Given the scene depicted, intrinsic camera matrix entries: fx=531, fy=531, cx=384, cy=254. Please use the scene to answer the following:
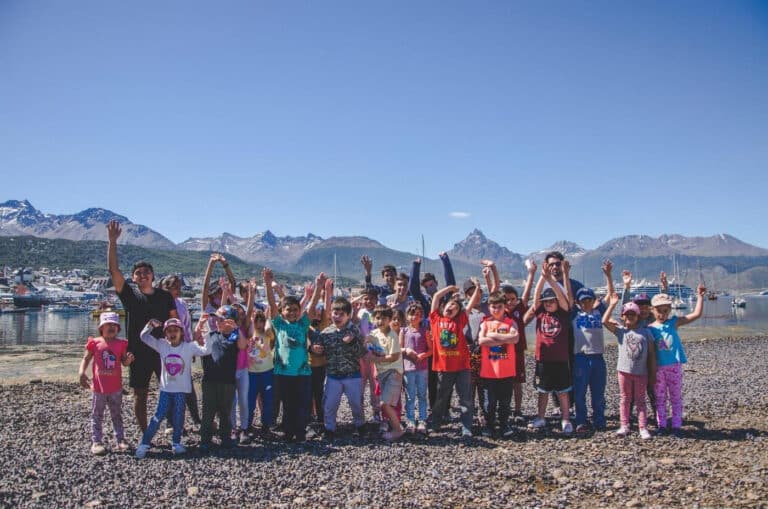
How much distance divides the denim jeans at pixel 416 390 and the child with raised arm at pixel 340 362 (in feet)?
2.69

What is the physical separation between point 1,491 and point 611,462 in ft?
25.5

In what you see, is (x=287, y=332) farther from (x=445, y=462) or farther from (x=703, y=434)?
(x=703, y=434)

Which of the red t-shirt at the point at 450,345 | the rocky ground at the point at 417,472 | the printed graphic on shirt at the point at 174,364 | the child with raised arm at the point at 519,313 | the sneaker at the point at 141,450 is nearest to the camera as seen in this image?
the rocky ground at the point at 417,472

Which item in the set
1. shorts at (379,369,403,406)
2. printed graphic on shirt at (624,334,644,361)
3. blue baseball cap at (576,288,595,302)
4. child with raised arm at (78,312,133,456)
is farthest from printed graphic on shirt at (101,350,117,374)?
printed graphic on shirt at (624,334,644,361)

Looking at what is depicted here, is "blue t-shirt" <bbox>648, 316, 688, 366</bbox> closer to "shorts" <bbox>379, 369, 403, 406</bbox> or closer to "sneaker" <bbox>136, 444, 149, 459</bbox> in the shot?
"shorts" <bbox>379, 369, 403, 406</bbox>

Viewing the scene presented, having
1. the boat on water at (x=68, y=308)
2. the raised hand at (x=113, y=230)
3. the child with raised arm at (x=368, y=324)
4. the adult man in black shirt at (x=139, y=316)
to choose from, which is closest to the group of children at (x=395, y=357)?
the adult man in black shirt at (x=139, y=316)

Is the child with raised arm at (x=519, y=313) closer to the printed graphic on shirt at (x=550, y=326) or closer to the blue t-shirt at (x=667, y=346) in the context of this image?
the printed graphic on shirt at (x=550, y=326)

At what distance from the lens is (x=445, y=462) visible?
733cm

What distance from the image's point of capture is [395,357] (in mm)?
8750

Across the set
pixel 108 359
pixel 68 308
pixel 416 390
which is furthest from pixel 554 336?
pixel 68 308

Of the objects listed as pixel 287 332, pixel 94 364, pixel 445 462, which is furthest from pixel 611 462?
pixel 94 364

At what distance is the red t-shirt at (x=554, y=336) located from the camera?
870 cm

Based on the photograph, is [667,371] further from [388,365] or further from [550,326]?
[388,365]

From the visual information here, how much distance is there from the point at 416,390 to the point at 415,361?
0.57 m
